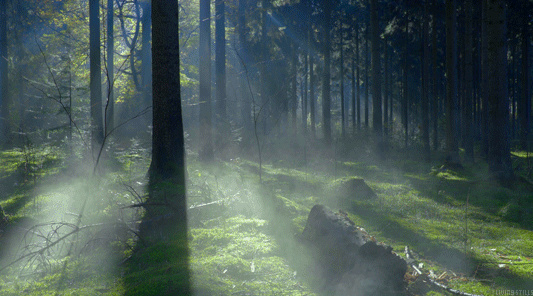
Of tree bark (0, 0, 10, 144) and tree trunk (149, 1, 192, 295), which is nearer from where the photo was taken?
tree trunk (149, 1, 192, 295)

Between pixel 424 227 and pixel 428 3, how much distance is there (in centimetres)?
1421

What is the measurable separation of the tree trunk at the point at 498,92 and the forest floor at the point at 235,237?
1418mm

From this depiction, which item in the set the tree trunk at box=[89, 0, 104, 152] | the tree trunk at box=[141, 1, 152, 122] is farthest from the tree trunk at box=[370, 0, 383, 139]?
the tree trunk at box=[141, 1, 152, 122]

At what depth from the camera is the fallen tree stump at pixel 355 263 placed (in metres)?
3.21

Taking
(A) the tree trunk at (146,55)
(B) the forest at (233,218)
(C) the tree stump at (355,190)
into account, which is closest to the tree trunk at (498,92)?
(B) the forest at (233,218)

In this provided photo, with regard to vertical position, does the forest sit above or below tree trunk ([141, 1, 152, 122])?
below

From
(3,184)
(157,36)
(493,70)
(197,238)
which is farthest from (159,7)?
(493,70)

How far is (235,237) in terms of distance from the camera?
15.8 feet

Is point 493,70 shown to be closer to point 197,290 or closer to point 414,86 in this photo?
point 197,290

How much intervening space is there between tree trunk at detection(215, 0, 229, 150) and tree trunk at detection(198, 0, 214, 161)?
4.00 ft

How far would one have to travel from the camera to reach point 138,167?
9.58 metres

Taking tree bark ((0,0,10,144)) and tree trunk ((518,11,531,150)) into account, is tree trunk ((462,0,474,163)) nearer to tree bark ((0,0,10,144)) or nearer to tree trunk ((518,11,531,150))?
tree trunk ((518,11,531,150))

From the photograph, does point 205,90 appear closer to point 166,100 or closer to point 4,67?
point 166,100

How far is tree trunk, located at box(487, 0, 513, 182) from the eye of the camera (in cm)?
961
